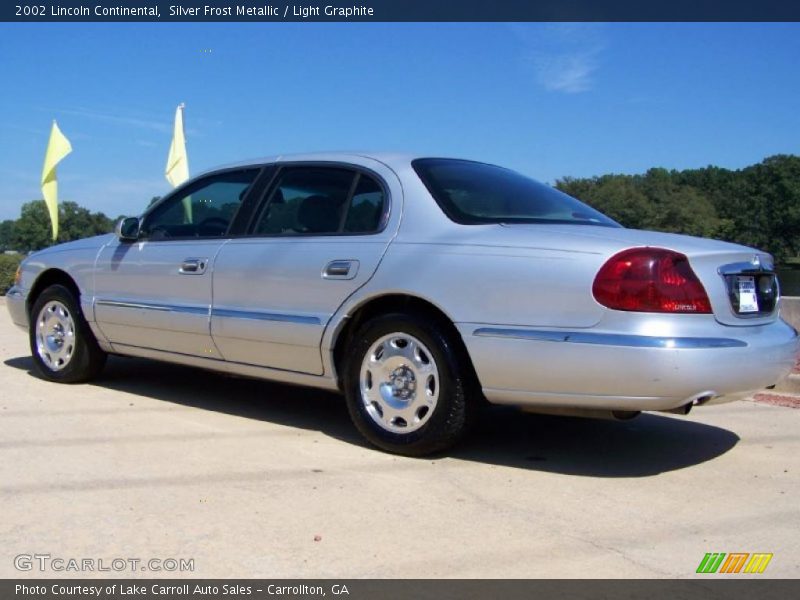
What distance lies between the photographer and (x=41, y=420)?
16.1 feet

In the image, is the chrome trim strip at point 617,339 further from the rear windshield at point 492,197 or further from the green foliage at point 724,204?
the green foliage at point 724,204

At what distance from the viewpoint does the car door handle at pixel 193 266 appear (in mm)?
5027

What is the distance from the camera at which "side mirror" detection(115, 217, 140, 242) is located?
18.2 ft

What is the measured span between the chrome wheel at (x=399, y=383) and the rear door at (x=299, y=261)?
34 centimetres

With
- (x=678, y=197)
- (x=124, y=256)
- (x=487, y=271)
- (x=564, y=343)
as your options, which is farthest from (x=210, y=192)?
(x=678, y=197)

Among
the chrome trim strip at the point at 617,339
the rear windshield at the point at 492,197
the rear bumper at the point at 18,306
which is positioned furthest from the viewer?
the rear bumper at the point at 18,306

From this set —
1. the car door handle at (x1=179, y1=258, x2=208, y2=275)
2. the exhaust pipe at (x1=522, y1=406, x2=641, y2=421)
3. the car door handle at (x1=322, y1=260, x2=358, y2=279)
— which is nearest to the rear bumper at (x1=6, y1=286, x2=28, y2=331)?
the car door handle at (x1=179, y1=258, x2=208, y2=275)

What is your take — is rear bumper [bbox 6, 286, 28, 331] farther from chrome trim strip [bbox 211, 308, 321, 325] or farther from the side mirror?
chrome trim strip [bbox 211, 308, 321, 325]

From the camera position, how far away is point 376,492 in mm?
3666

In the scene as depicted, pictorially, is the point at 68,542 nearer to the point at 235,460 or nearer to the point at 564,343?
the point at 235,460

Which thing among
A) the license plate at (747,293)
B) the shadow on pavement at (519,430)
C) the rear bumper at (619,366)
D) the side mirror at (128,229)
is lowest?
the shadow on pavement at (519,430)

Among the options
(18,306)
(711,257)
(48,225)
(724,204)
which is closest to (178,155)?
(18,306)

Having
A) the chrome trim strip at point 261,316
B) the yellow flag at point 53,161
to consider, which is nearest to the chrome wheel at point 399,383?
the chrome trim strip at point 261,316

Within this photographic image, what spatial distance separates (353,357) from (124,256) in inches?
83.6
